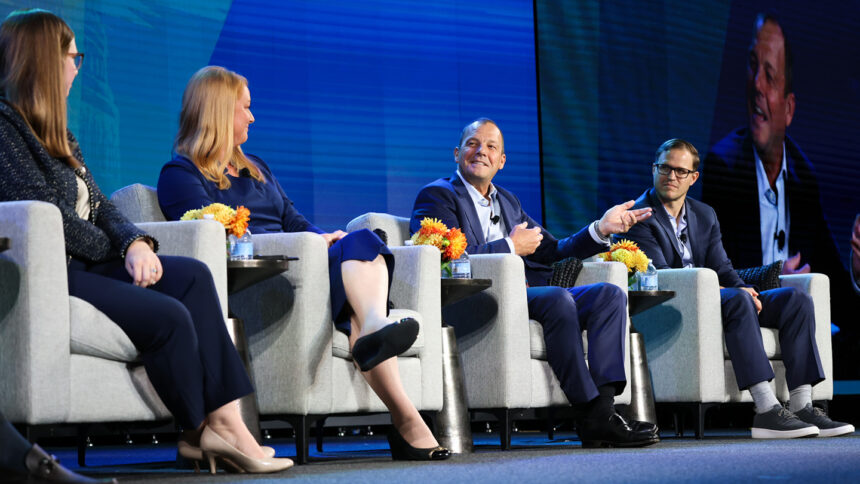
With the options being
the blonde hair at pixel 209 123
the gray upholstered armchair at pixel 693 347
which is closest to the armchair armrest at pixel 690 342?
the gray upholstered armchair at pixel 693 347

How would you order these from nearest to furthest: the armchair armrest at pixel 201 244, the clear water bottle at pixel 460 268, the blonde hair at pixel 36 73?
the blonde hair at pixel 36 73 < the armchair armrest at pixel 201 244 < the clear water bottle at pixel 460 268

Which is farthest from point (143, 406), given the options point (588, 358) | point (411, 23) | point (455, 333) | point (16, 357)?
point (411, 23)

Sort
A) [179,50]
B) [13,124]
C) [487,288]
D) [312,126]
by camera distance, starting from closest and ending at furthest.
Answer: [13,124], [487,288], [179,50], [312,126]

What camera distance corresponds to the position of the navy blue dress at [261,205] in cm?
324

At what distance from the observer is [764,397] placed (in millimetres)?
4539

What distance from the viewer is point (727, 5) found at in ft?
23.0

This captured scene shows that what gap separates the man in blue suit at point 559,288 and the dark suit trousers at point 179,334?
1.59 meters

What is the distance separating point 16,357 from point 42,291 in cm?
15

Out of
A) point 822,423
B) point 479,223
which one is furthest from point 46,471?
point 822,423

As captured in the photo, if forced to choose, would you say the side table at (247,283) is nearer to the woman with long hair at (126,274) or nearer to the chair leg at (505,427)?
the woman with long hair at (126,274)

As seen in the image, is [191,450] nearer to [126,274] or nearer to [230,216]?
[126,274]

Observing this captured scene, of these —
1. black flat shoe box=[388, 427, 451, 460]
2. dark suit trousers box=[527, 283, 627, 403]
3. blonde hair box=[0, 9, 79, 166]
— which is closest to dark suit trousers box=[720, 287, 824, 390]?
dark suit trousers box=[527, 283, 627, 403]

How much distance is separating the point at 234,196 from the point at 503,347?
1055mm

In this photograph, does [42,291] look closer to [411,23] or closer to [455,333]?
[455,333]
